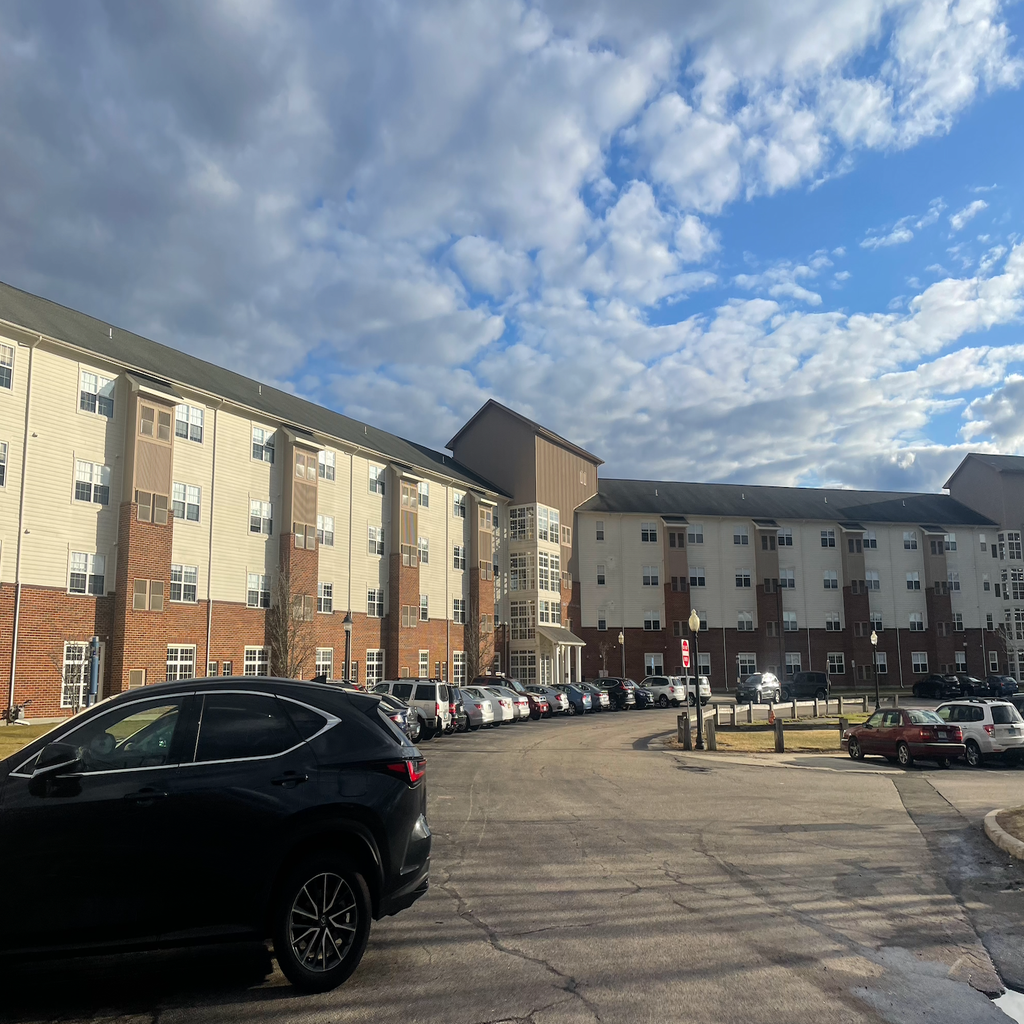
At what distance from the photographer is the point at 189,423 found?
1430 inches

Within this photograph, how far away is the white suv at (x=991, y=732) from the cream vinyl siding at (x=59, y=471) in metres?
28.7

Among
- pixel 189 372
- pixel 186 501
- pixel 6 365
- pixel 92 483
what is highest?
pixel 189 372

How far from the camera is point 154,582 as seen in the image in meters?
33.2

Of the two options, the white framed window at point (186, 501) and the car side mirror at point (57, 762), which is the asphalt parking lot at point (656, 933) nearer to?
the car side mirror at point (57, 762)

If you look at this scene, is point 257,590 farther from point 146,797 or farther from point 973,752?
point 146,797

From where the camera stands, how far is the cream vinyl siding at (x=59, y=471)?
2983cm

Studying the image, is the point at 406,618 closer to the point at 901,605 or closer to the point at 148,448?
the point at 148,448

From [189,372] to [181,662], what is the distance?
13.4m

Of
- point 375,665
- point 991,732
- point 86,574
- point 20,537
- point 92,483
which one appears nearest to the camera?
point 991,732

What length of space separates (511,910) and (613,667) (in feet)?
192

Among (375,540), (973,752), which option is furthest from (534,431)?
(973,752)

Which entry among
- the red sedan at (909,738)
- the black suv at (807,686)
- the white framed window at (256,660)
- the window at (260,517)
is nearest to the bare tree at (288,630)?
the white framed window at (256,660)

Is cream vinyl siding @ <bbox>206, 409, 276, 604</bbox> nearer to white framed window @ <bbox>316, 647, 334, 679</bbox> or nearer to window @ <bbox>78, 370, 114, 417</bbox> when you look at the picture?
window @ <bbox>78, 370, 114, 417</bbox>

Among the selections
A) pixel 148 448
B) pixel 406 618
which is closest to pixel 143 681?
pixel 148 448
